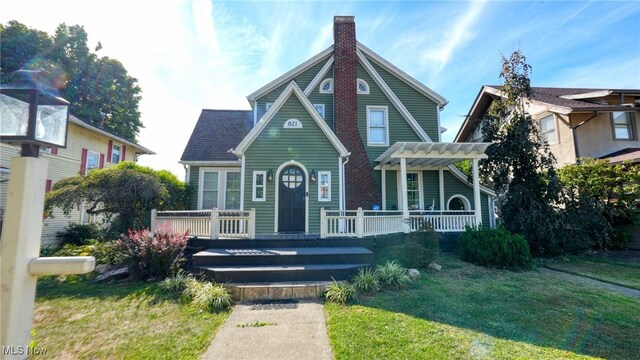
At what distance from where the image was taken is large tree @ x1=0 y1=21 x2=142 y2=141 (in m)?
18.6

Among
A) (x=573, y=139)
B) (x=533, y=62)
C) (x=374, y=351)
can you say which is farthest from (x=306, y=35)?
(x=573, y=139)

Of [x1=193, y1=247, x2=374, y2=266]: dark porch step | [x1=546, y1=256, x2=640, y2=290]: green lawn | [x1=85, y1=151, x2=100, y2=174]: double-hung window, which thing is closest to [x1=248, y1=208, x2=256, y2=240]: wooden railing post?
[x1=193, y1=247, x2=374, y2=266]: dark porch step

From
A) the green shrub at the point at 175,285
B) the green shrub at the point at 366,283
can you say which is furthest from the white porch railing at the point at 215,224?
the green shrub at the point at 366,283

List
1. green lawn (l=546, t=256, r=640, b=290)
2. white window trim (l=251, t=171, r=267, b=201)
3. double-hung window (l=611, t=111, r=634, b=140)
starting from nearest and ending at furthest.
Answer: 1. green lawn (l=546, t=256, r=640, b=290)
2. white window trim (l=251, t=171, r=267, b=201)
3. double-hung window (l=611, t=111, r=634, b=140)

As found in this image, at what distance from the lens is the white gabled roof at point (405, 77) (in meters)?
12.9

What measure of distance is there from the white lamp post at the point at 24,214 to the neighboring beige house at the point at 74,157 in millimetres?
12235

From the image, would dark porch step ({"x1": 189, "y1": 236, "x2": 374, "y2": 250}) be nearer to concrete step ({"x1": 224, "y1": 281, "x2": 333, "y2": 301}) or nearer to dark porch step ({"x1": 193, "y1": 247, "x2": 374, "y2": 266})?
dark porch step ({"x1": 193, "y1": 247, "x2": 374, "y2": 266})

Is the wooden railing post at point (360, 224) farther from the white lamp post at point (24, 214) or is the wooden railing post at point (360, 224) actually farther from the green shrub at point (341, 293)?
the white lamp post at point (24, 214)

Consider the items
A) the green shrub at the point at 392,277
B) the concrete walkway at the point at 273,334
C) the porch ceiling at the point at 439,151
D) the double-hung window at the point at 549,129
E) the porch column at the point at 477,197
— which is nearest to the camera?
the concrete walkway at the point at 273,334

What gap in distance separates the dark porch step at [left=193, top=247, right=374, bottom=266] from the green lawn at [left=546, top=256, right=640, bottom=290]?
6357 mm

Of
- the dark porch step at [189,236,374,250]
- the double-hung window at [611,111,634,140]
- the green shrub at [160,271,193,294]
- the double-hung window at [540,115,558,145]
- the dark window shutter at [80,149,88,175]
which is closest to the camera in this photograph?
the green shrub at [160,271,193,294]

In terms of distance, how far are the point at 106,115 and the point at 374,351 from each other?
29.2m

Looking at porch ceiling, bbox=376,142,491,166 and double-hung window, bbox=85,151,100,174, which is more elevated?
double-hung window, bbox=85,151,100,174

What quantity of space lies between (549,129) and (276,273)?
51.2ft
